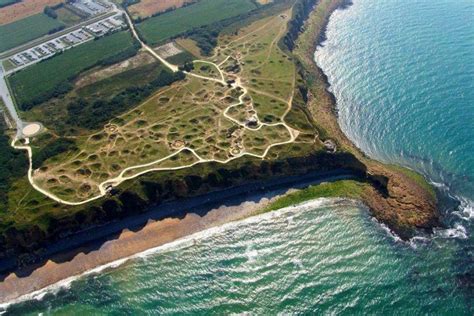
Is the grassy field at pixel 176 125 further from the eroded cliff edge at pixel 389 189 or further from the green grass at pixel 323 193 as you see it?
the green grass at pixel 323 193

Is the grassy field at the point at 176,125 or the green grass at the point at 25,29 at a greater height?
the green grass at the point at 25,29

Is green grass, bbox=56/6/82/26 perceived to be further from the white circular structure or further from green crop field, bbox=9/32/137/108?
the white circular structure

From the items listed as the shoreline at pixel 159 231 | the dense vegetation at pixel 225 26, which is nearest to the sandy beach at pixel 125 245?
the shoreline at pixel 159 231

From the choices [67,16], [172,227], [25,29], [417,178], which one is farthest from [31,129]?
[417,178]

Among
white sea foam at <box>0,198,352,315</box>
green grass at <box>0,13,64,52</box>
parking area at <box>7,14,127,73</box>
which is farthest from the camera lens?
green grass at <box>0,13,64,52</box>

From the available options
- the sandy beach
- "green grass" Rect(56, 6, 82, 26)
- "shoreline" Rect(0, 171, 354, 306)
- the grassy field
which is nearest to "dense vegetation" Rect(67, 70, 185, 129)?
the grassy field

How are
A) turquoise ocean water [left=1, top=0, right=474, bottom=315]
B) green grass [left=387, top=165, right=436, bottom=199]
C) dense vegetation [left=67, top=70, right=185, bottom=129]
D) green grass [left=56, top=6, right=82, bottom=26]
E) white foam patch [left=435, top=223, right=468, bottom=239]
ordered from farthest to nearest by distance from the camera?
green grass [left=56, top=6, right=82, bottom=26], dense vegetation [left=67, top=70, right=185, bottom=129], green grass [left=387, top=165, right=436, bottom=199], white foam patch [left=435, top=223, right=468, bottom=239], turquoise ocean water [left=1, top=0, right=474, bottom=315]

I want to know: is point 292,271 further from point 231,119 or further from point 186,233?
point 231,119
